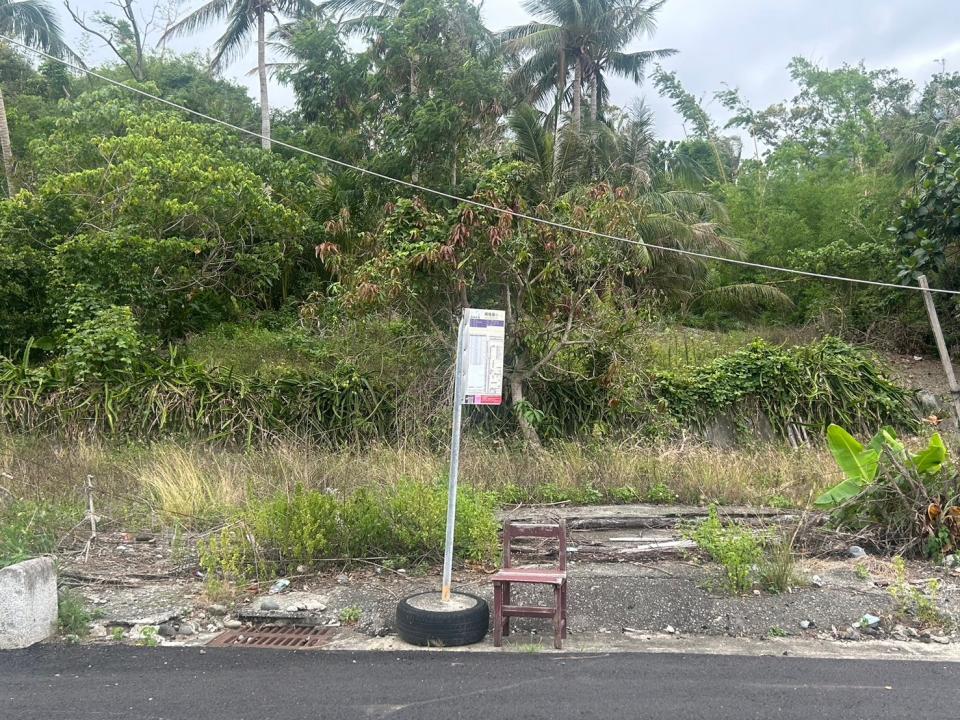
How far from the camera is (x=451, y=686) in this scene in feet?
17.4

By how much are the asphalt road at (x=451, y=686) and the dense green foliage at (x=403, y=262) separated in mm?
7084

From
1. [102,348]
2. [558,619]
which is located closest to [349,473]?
[558,619]

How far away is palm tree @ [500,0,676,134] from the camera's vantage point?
29.8m

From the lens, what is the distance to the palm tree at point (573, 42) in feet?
97.6

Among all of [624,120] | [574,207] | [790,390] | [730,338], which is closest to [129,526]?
[574,207]

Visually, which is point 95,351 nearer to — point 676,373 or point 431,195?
point 431,195

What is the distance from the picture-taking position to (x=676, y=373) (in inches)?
630

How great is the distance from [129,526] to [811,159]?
29870 mm

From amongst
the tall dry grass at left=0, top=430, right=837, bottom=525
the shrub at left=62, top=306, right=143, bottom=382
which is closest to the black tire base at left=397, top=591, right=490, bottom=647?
the tall dry grass at left=0, top=430, right=837, bottom=525

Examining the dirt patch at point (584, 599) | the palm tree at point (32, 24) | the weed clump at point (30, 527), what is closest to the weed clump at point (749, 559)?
the dirt patch at point (584, 599)

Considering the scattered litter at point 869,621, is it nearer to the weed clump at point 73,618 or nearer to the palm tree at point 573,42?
the weed clump at point 73,618

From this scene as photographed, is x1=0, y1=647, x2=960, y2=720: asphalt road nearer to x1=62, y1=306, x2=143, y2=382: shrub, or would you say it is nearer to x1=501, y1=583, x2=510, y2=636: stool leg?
x1=501, y1=583, x2=510, y2=636: stool leg

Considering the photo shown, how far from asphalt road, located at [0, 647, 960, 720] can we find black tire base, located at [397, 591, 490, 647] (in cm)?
14

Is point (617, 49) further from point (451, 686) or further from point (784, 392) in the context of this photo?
point (451, 686)
